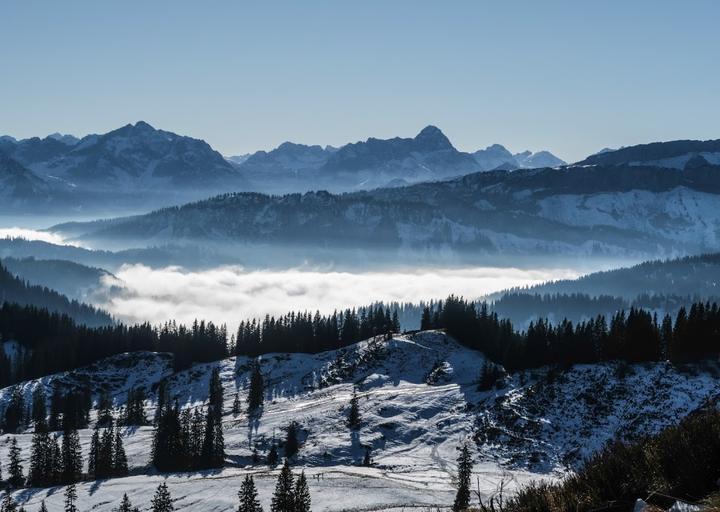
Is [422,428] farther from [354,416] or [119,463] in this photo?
[119,463]

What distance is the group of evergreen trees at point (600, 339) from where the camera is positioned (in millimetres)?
122438

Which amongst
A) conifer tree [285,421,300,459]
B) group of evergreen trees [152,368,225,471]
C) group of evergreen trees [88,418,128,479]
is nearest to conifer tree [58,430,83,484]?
group of evergreen trees [88,418,128,479]

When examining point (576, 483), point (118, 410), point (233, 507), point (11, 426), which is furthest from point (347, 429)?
point (576, 483)

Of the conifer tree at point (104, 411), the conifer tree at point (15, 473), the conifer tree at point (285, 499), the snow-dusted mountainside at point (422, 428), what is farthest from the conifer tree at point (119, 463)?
the conifer tree at point (285, 499)

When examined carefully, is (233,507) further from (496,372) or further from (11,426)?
(11,426)

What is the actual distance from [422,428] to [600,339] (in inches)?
1870

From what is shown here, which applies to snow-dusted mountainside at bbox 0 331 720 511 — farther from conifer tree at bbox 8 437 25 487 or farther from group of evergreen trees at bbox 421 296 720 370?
conifer tree at bbox 8 437 25 487

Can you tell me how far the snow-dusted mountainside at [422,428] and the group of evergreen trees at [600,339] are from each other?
6.90m

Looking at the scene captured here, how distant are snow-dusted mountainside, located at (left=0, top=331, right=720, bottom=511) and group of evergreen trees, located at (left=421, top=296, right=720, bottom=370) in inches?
272

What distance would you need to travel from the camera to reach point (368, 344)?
179 metres

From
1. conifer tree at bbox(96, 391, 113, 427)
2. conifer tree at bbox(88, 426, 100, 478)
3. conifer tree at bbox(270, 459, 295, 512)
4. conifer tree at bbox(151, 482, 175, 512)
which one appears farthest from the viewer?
conifer tree at bbox(96, 391, 113, 427)

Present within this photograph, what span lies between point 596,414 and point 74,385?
489 ft

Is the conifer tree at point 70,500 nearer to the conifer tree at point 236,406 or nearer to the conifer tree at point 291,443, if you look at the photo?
the conifer tree at point 291,443

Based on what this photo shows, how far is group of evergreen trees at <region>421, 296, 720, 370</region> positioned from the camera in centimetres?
12244
